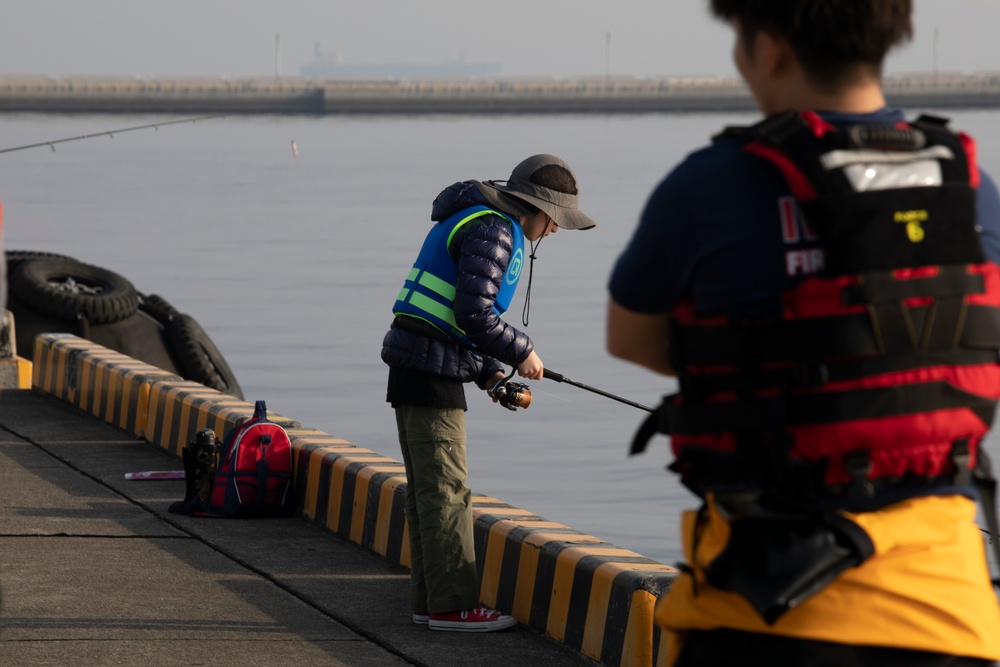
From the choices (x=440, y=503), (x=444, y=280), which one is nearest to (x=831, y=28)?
(x=444, y=280)

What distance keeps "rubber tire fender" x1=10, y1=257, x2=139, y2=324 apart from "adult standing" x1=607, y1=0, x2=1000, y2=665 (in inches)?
428

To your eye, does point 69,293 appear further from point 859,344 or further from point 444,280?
point 859,344

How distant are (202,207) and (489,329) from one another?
44.7m

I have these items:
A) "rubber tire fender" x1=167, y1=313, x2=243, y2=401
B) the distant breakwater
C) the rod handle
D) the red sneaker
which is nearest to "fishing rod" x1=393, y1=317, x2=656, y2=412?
the rod handle

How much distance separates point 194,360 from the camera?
1344 centimetres

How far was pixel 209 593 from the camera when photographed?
6.11 meters

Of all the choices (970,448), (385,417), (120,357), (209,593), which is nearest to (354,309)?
(385,417)

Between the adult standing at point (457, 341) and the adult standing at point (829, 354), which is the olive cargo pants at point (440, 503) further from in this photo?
the adult standing at point (829, 354)

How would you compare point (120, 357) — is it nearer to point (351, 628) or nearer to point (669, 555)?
point (669, 555)

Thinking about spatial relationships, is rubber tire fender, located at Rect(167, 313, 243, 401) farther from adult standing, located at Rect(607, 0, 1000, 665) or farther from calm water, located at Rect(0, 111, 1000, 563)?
adult standing, located at Rect(607, 0, 1000, 665)

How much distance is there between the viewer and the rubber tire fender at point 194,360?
13.4 metres

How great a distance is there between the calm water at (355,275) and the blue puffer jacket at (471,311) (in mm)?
5223

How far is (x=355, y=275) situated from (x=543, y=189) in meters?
24.3

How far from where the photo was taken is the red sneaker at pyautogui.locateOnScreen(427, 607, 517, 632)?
18.6 feet
